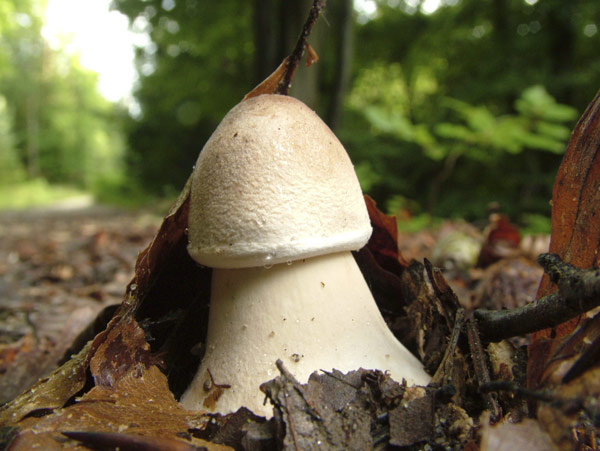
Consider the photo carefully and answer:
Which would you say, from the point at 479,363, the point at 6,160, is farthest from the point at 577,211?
the point at 6,160

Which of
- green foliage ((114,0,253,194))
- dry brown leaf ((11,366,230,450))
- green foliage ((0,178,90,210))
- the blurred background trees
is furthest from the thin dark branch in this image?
green foliage ((0,178,90,210))

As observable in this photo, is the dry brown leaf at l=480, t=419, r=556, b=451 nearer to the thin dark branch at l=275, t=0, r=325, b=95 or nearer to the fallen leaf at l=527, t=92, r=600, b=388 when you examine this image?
the fallen leaf at l=527, t=92, r=600, b=388

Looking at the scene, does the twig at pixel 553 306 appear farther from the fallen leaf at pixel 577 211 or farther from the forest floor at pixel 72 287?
the forest floor at pixel 72 287

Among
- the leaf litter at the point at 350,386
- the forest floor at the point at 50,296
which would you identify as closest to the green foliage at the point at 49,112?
the forest floor at the point at 50,296


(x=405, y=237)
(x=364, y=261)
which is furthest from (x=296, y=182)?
(x=405, y=237)

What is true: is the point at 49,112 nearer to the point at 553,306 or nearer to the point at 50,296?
the point at 50,296

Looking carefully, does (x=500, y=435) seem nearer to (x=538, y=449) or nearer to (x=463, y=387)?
(x=538, y=449)
